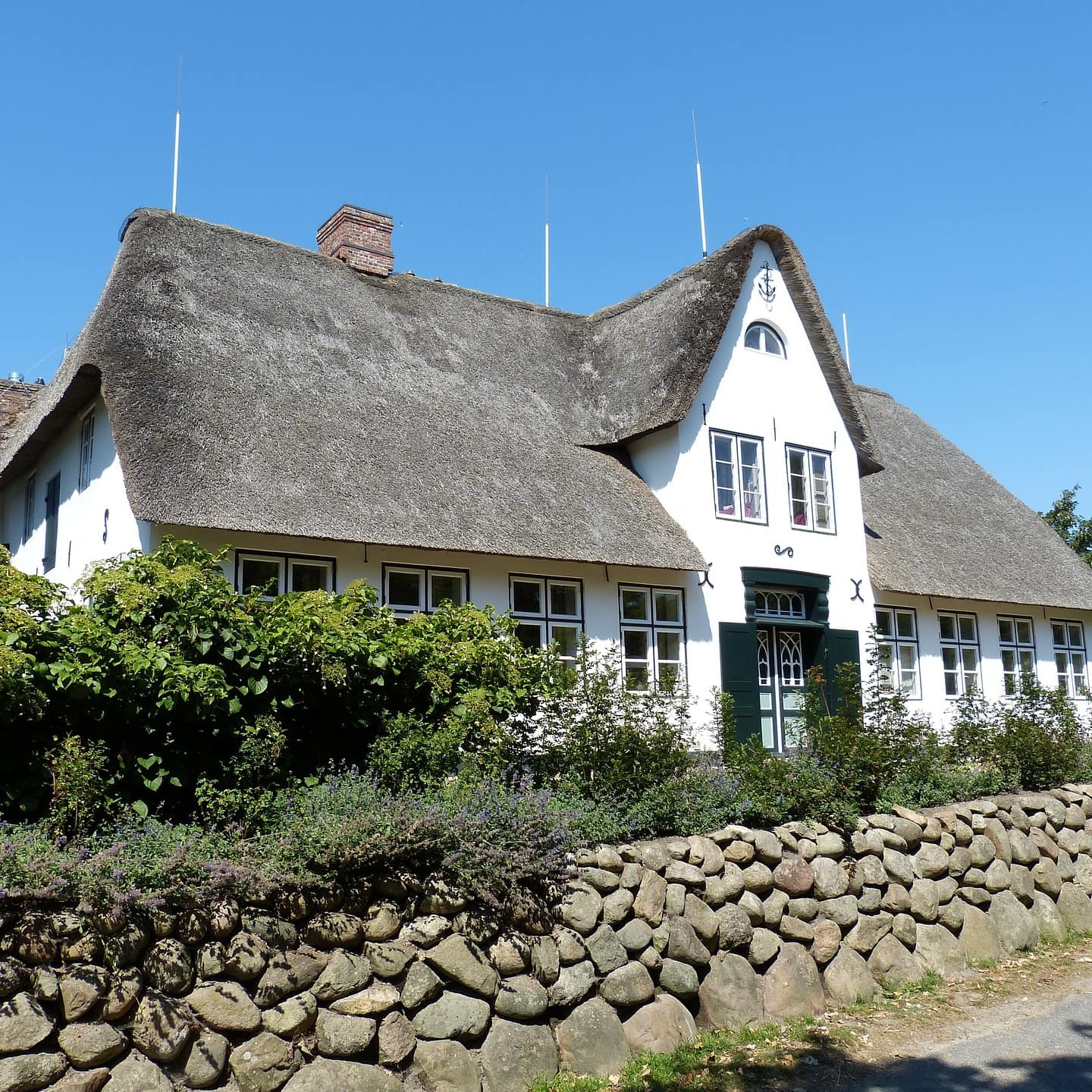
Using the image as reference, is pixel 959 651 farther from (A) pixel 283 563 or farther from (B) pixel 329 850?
(B) pixel 329 850

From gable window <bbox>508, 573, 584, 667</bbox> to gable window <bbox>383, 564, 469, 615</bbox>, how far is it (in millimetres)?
738

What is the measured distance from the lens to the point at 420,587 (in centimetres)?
1266

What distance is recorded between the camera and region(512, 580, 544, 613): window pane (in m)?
13.3

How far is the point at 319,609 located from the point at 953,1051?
506 cm

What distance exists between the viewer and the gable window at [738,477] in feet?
49.9

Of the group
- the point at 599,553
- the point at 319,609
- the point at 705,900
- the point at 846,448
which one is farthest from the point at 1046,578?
the point at 319,609

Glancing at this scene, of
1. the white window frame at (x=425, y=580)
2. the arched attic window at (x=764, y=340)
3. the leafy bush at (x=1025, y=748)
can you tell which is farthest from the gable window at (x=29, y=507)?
the leafy bush at (x=1025, y=748)

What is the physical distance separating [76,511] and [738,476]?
8.63 meters

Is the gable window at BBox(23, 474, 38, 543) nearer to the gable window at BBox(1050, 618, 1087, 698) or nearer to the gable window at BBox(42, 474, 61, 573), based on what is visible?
the gable window at BBox(42, 474, 61, 573)

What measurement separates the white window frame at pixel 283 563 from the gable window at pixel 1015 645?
41.3 ft

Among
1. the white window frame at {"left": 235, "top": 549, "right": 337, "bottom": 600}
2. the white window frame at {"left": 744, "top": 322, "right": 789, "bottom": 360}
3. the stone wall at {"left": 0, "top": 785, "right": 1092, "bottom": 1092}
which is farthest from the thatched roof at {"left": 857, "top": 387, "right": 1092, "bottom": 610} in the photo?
the white window frame at {"left": 235, "top": 549, "right": 337, "bottom": 600}

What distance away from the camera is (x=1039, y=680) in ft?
64.6

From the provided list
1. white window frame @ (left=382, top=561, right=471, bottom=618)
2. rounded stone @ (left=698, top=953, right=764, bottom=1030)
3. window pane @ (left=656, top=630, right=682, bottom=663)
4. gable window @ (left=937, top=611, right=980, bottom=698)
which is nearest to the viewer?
rounded stone @ (left=698, top=953, right=764, bottom=1030)

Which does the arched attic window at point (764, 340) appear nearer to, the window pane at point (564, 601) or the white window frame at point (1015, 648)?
the window pane at point (564, 601)
